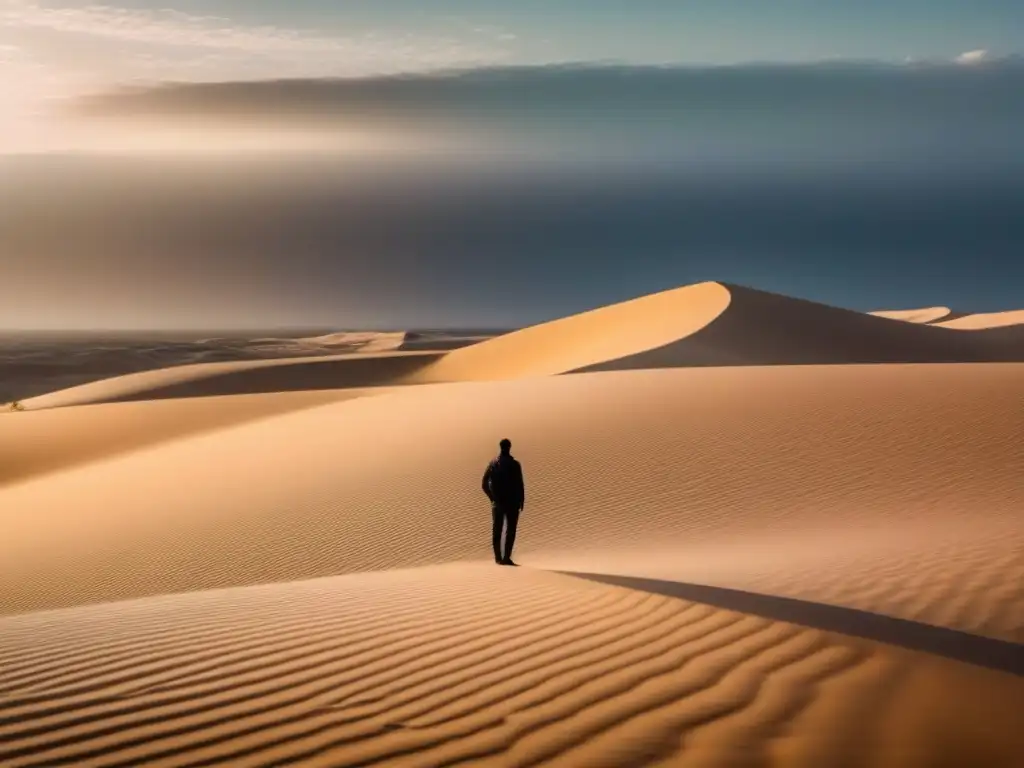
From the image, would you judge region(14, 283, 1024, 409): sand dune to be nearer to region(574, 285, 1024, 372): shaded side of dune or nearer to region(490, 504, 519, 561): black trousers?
region(574, 285, 1024, 372): shaded side of dune

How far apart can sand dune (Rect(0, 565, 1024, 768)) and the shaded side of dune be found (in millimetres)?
30697

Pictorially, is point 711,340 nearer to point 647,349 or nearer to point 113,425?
point 647,349

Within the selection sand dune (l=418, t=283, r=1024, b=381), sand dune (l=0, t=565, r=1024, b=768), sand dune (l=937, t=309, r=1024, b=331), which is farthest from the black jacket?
sand dune (l=937, t=309, r=1024, b=331)

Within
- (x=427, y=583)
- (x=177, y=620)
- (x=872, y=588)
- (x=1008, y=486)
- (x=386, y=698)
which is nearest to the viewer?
(x=386, y=698)

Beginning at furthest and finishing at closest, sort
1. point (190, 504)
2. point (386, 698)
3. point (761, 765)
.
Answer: point (190, 504) → point (386, 698) → point (761, 765)

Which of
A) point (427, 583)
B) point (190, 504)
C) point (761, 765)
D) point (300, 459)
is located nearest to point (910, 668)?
point (761, 765)

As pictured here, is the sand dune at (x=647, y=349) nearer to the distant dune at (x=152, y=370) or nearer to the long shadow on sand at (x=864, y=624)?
the distant dune at (x=152, y=370)

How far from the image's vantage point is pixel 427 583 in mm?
8141

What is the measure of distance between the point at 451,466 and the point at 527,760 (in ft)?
43.9

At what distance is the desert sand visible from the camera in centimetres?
402

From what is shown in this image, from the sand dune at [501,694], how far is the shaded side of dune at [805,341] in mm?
30697

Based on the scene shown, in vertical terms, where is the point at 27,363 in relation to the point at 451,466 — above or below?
above

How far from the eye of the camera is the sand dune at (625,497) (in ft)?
29.7

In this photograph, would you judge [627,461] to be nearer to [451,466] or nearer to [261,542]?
[451,466]
